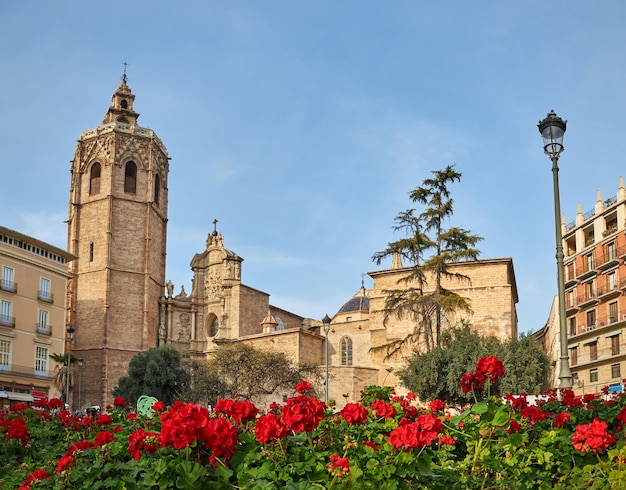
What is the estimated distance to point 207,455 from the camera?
15.8 ft

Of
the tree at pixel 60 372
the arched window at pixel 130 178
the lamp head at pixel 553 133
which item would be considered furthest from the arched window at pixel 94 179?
the lamp head at pixel 553 133

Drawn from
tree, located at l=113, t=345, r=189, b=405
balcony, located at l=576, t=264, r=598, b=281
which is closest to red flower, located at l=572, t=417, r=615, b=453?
tree, located at l=113, t=345, r=189, b=405

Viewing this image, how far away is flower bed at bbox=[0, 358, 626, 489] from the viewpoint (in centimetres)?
456

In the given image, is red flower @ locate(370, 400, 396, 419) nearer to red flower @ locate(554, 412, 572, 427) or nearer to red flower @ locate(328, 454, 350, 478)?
red flower @ locate(554, 412, 572, 427)

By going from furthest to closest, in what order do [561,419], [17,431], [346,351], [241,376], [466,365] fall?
[346,351] < [241,376] < [466,365] < [17,431] < [561,419]

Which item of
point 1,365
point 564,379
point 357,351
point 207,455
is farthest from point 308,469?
point 357,351

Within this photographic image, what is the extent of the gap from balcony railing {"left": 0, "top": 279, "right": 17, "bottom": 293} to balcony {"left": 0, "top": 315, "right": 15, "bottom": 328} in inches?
57.2

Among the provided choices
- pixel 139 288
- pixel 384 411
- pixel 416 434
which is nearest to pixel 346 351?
pixel 139 288

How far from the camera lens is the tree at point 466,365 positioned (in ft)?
101

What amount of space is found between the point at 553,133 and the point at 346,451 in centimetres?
867

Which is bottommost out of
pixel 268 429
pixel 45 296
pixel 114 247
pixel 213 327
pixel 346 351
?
pixel 268 429

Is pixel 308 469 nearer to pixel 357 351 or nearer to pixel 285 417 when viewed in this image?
pixel 285 417

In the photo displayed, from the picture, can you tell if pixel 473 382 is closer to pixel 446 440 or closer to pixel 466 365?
pixel 446 440

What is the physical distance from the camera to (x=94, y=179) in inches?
2330
